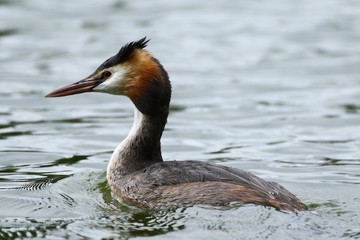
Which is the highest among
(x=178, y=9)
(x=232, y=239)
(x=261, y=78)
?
(x=178, y=9)

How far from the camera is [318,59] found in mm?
18453

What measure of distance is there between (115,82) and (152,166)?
0.94 metres

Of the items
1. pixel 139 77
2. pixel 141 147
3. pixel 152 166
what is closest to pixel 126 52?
pixel 139 77

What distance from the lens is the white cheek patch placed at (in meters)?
9.76

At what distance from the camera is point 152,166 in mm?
9500

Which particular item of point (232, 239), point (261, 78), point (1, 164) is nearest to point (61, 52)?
point (261, 78)

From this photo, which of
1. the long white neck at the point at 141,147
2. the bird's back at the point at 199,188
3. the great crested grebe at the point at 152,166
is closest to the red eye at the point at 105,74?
the great crested grebe at the point at 152,166

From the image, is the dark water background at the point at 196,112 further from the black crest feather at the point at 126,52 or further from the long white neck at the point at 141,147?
the black crest feather at the point at 126,52

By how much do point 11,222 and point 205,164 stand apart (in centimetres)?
185

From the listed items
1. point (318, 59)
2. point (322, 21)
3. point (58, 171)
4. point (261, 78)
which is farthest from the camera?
point (322, 21)

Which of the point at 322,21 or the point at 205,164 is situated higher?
the point at 322,21

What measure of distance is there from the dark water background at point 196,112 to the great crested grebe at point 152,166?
0.52ft

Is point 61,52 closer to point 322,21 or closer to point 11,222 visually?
point 322,21

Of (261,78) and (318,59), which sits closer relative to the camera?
(261,78)
